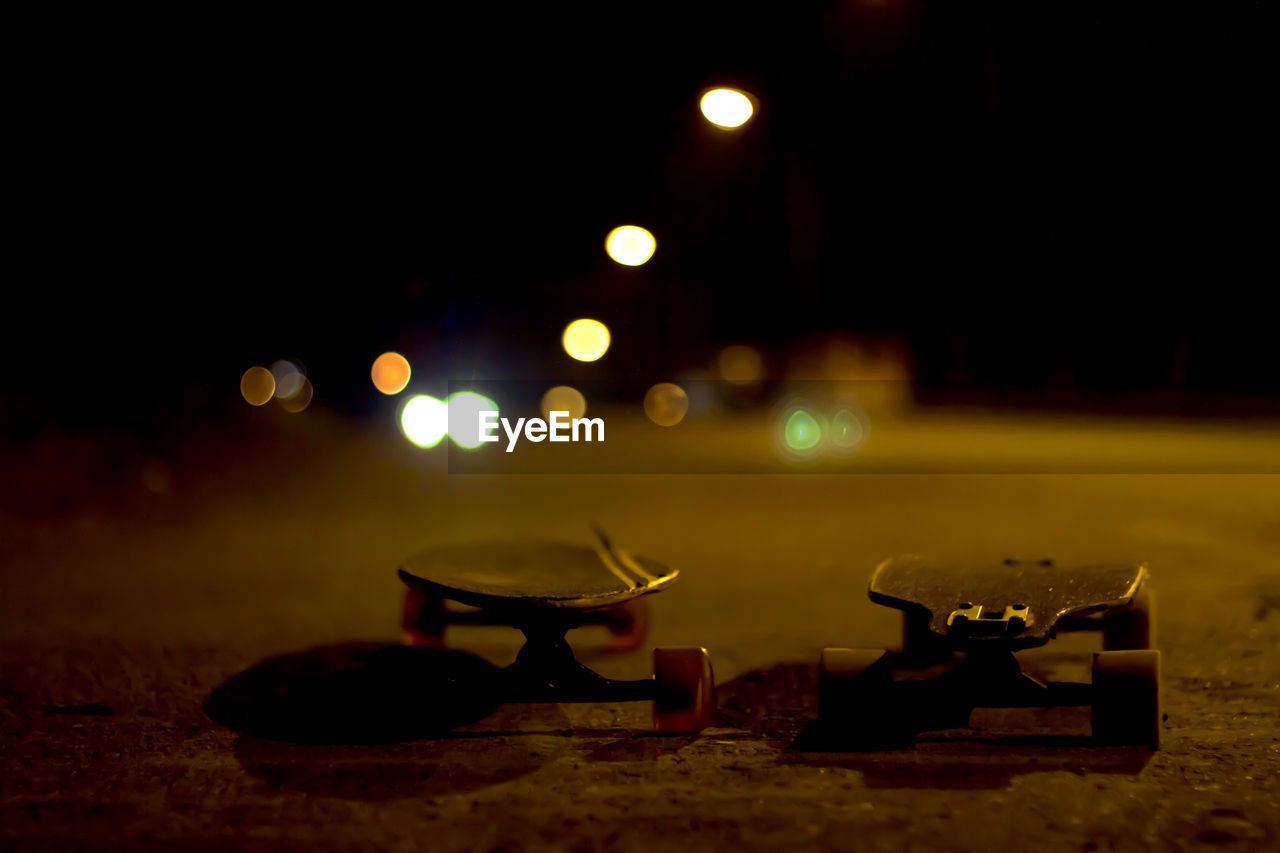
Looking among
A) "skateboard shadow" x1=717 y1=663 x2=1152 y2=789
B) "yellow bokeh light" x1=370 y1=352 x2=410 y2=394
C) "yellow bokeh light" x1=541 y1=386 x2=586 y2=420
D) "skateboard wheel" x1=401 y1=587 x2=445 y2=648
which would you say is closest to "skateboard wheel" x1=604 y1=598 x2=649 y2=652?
"skateboard wheel" x1=401 y1=587 x2=445 y2=648

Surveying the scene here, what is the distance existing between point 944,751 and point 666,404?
24729 mm

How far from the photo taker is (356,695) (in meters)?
4.52

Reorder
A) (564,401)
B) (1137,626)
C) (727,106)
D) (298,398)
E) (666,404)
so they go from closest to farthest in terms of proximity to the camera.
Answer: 1. (1137,626)
2. (727,106)
3. (298,398)
4. (666,404)
5. (564,401)

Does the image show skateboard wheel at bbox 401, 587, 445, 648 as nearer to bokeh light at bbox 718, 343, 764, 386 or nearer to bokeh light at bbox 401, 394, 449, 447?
bokeh light at bbox 401, 394, 449, 447

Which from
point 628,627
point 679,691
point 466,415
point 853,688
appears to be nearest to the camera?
point 853,688

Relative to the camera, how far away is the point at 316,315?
2189cm

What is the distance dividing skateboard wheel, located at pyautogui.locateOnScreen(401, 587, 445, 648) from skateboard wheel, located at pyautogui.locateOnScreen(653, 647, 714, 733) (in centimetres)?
148

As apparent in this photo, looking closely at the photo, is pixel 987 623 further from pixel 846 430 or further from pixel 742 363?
pixel 742 363

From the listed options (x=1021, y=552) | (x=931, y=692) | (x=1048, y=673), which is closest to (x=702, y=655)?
(x=931, y=692)

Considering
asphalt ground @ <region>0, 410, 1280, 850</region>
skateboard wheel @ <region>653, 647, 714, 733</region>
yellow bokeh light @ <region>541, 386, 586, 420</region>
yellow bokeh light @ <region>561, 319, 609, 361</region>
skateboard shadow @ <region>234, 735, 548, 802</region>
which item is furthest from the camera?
yellow bokeh light @ <region>561, 319, 609, 361</region>

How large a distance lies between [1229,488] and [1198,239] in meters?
6.76

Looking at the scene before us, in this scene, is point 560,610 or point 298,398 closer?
point 560,610

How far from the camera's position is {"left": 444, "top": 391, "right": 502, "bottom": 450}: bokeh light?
2067 cm

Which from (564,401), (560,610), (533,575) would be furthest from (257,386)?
(560,610)
